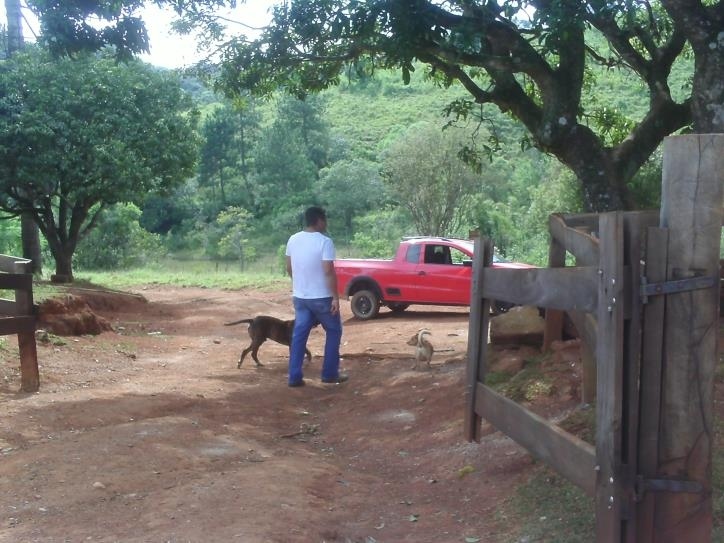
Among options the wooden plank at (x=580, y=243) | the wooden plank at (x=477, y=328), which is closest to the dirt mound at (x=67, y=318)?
the wooden plank at (x=477, y=328)

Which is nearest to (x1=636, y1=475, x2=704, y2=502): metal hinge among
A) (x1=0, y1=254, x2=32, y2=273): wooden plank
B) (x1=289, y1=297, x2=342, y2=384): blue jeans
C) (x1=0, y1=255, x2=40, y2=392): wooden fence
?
(x1=289, y1=297, x2=342, y2=384): blue jeans

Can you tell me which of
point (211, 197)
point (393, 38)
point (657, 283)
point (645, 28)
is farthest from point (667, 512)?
point (211, 197)

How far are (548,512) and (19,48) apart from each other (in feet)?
73.2

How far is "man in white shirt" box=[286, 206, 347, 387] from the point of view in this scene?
370 inches

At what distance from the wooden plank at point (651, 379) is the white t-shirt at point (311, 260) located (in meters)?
6.26

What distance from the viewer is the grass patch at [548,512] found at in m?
4.16

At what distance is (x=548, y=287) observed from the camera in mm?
4023

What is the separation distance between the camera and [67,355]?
36.6ft

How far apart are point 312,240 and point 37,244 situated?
1646cm

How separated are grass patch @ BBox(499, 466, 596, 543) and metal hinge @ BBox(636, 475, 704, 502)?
2.65 ft

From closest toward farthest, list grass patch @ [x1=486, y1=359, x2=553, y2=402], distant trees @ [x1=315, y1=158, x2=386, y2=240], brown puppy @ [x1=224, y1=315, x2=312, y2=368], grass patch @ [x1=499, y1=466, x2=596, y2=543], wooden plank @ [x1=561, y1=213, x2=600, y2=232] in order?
grass patch @ [x1=499, y1=466, x2=596, y2=543] → wooden plank @ [x1=561, y1=213, x2=600, y2=232] → grass patch @ [x1=486, y1=359, x2=553, y2=402] → brown puppy @ [x1=224, y1=315, x2=312, y2=368] → distant trees @ [x1=315, y1=158, x2=386, y2=240]

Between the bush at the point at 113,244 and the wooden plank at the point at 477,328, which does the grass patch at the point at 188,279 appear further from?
the wooden plank at the point at 477,328

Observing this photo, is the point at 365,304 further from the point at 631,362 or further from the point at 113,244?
the point at 113,244

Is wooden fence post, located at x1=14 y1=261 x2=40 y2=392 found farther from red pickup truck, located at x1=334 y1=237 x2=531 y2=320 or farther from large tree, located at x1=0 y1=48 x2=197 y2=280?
large tree, located at x1=0 y1=48 x2=197 y2=280
